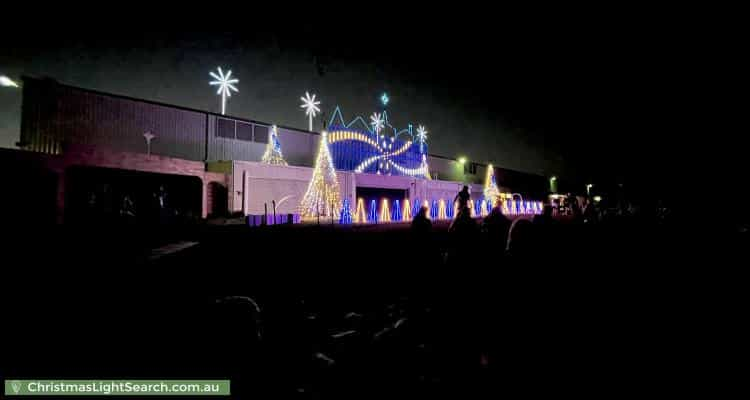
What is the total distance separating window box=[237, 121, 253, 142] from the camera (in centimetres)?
2544

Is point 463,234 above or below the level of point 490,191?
below

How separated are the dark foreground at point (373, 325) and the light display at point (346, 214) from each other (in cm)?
1575

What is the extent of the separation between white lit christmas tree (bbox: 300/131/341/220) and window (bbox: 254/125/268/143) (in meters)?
7.62

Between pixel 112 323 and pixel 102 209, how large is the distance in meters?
18.5

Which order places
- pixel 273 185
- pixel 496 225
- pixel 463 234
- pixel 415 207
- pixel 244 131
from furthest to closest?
pixel 415 207, pixel 244 131, pixel 273 185, pixel 496 225, pixel 463 234

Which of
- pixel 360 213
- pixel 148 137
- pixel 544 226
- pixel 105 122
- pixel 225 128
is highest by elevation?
pixel 225 128

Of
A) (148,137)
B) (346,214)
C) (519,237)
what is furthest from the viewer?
(346,214)

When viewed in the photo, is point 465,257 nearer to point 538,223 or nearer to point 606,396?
point 538,223

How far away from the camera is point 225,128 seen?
81.0ft

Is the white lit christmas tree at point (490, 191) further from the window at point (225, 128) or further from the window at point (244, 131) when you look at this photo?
the window at point (225, 128)

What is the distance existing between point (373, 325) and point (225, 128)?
23.9 m

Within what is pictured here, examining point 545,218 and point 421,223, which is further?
point 545,218

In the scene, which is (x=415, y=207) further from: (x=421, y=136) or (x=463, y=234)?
(x=463, y=234)

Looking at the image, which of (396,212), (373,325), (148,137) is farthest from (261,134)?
(373,325)
